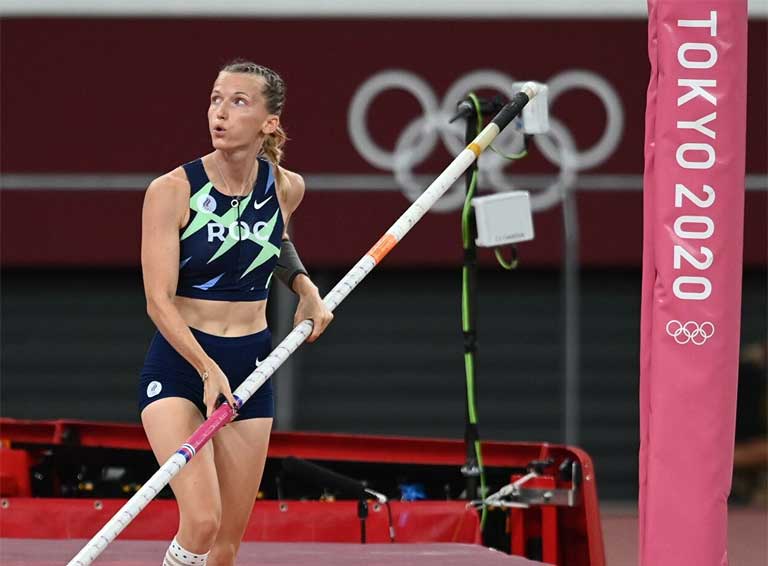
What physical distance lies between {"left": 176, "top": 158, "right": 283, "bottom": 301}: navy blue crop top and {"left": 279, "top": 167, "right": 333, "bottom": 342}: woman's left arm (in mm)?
114

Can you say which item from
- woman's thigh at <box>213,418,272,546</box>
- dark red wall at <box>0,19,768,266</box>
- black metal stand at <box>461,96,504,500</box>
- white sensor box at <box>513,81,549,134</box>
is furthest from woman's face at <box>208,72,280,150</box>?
dark red wall at <box>0,19,768,266</box>

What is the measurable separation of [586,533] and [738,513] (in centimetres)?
549

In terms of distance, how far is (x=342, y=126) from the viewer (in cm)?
1273

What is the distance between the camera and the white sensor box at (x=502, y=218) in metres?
7.18

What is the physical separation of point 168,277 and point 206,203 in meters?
0.30

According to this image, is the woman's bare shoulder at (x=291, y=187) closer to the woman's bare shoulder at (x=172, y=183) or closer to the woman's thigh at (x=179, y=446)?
the woman's bare shoulder at (x=172, y=183)

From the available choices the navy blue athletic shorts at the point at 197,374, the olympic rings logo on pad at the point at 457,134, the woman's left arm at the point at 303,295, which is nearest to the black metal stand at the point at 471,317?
the woman's left arm at the point at 303,295

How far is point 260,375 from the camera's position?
5.29m

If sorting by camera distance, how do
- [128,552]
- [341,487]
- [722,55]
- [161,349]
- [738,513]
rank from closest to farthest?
[722,55] → [161,349] → [128,552] → [341,487] → [738,513]

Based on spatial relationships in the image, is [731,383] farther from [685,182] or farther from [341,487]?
[341,487]

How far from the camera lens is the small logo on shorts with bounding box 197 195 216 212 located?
5316 millimetres

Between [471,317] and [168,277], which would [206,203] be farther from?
[471,317]

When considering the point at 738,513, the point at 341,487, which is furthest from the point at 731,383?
the point at 738,513

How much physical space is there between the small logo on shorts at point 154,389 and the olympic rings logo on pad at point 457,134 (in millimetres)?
7127
